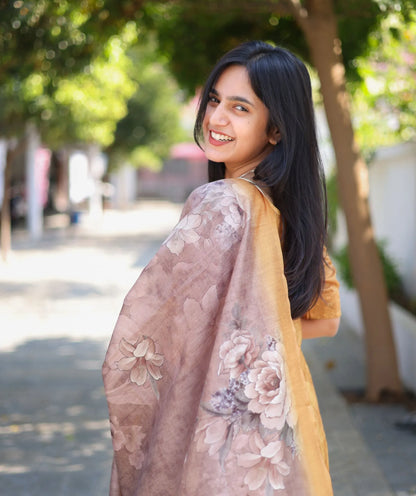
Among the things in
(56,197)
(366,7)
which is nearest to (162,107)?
(56,197)

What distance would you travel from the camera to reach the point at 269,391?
175cm

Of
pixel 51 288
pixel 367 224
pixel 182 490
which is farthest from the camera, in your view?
pixel 51 288

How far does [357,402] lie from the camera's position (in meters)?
5.89

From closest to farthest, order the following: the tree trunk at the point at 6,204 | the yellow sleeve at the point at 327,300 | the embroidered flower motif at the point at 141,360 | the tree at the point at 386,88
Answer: the embroidered flower motif at the point at 141,360
the yellow sleeve at the point at 327,300
the tree at the point at 386,88
the tree trunk at the point at 6,204

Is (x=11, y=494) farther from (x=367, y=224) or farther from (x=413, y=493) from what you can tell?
(x=367, y=224)

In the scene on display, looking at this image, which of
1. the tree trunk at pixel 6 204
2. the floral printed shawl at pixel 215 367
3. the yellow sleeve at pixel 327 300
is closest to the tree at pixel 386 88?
the yellow sleeve at pixel 327 300

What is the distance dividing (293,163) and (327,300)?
0.45 meters

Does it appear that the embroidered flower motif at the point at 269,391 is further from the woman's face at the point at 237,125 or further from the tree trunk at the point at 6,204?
the tree trunk at the point at 6,204

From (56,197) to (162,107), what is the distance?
5.53 metres

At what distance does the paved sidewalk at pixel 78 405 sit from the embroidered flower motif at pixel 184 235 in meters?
2.68

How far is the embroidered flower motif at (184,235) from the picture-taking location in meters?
1.79

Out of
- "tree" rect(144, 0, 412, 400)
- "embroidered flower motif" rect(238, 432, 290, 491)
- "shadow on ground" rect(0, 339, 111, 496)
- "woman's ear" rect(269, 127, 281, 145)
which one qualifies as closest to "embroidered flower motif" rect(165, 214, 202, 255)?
"woman's ear" rect(269, 127, 281, 145)

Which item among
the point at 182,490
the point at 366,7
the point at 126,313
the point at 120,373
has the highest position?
the point at 366,7

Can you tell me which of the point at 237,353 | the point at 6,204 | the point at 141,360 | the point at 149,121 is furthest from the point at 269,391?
the point at 149,121
